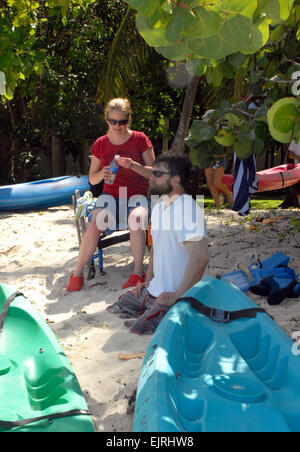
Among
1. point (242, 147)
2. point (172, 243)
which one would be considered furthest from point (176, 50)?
point (172, 243)

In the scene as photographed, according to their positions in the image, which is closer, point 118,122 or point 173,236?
point 173,236

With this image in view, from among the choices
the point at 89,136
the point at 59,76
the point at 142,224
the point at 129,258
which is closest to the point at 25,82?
the point at 59,76

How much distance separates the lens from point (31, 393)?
258 cm

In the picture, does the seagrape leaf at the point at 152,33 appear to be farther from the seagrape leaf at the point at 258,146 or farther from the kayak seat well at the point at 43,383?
the kayak seat well at the point at 43,383

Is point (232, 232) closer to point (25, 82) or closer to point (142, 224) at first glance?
point (142, 224)

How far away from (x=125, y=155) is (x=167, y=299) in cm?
186

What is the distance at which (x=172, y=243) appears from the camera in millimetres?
3488

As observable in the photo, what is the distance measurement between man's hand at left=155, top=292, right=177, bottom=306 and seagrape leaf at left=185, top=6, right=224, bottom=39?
224 cm

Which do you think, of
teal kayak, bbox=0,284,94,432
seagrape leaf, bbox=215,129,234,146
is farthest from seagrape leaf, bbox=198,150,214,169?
teal kayak, bbox=0,284,94,432

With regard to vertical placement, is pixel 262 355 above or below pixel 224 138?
below

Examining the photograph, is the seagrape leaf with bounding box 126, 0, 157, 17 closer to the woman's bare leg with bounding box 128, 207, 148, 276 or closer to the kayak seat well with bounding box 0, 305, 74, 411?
the kayak seat well with bounding box 0, 305, 74, 411

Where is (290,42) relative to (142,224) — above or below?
above

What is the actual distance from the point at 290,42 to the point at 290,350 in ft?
5.91

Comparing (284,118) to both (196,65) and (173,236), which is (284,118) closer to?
(196,65)
